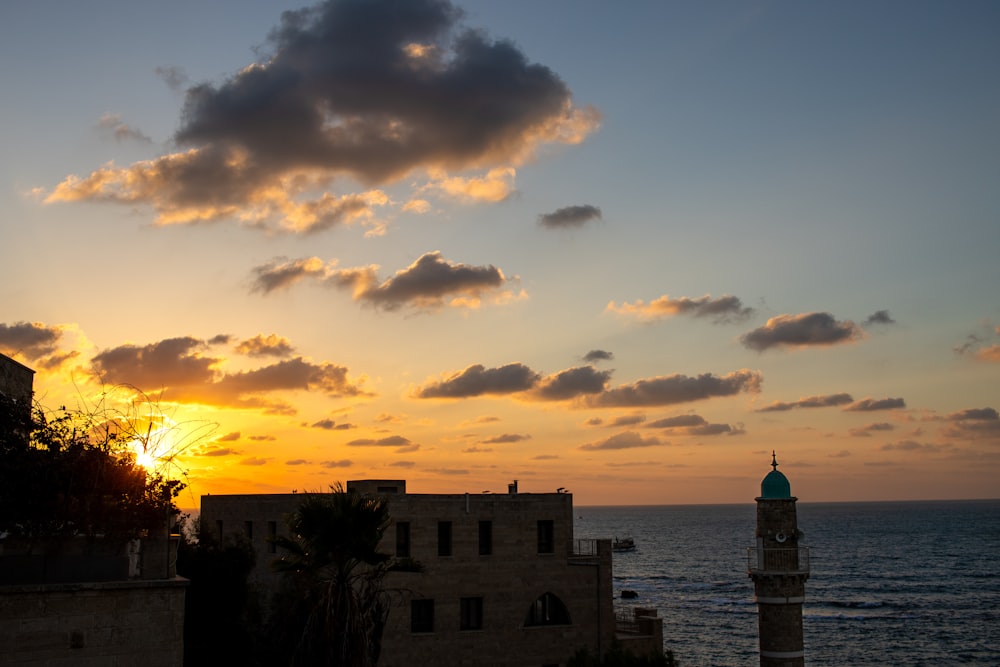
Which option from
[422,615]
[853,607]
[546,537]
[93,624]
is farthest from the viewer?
[853,607]

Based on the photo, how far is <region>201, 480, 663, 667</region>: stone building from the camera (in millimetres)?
43312

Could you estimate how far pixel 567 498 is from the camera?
156ft

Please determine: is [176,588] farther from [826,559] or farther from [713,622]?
[826,559]

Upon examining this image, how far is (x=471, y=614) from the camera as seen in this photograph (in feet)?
146

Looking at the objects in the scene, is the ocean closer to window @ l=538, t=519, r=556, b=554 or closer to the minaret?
the minaret

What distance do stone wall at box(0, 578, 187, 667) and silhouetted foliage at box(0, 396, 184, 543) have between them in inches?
55.0

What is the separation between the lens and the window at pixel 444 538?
44.6 metres

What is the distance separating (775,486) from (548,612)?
12.8 meters

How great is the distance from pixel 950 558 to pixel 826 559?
22340mm

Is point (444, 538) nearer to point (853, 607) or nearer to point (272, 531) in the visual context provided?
point (272, 531)

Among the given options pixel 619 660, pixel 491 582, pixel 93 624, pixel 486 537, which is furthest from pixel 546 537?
pixel 93 624

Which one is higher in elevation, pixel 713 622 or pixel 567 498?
pixel 567 498

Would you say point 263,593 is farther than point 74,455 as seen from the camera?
Yes

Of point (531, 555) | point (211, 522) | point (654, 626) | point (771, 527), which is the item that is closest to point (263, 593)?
point (211, 522)
